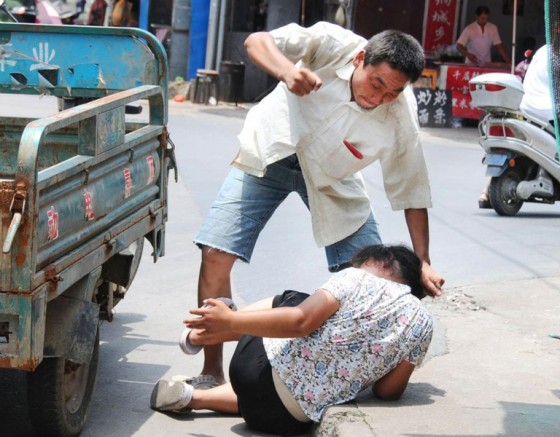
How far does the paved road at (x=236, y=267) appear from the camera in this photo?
464 cm

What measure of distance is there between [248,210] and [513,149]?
225 inches

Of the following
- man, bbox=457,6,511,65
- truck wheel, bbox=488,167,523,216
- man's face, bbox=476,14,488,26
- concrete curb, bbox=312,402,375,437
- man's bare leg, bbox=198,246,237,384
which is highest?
man's face, bbox=476,14,488,26

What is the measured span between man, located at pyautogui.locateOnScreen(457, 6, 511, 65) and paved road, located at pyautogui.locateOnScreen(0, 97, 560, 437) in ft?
18.7

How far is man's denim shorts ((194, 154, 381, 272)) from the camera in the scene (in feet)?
15.1

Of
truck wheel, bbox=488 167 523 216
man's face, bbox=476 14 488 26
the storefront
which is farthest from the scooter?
man's face, bbox=476 14 488 26

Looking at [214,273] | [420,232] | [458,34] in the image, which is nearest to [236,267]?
[214,273]

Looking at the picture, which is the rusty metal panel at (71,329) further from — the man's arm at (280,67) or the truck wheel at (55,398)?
the man's arm at (280,67)

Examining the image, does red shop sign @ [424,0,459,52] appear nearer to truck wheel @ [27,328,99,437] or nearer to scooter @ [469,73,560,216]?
scooter @ [469,73,560,216]

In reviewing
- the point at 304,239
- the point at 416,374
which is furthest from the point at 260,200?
Result: the point at 304,239

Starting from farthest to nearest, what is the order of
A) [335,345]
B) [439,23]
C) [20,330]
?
[439,23] → [335,345] → [20,330]

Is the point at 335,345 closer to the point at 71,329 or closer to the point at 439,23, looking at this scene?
the point at 71,329

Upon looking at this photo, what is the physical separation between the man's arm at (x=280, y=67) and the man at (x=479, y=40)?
585 inches

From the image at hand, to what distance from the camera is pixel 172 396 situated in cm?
447

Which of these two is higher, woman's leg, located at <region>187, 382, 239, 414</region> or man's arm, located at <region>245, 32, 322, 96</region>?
man's arm, located at <region>245, 32, 322, 96</region>
